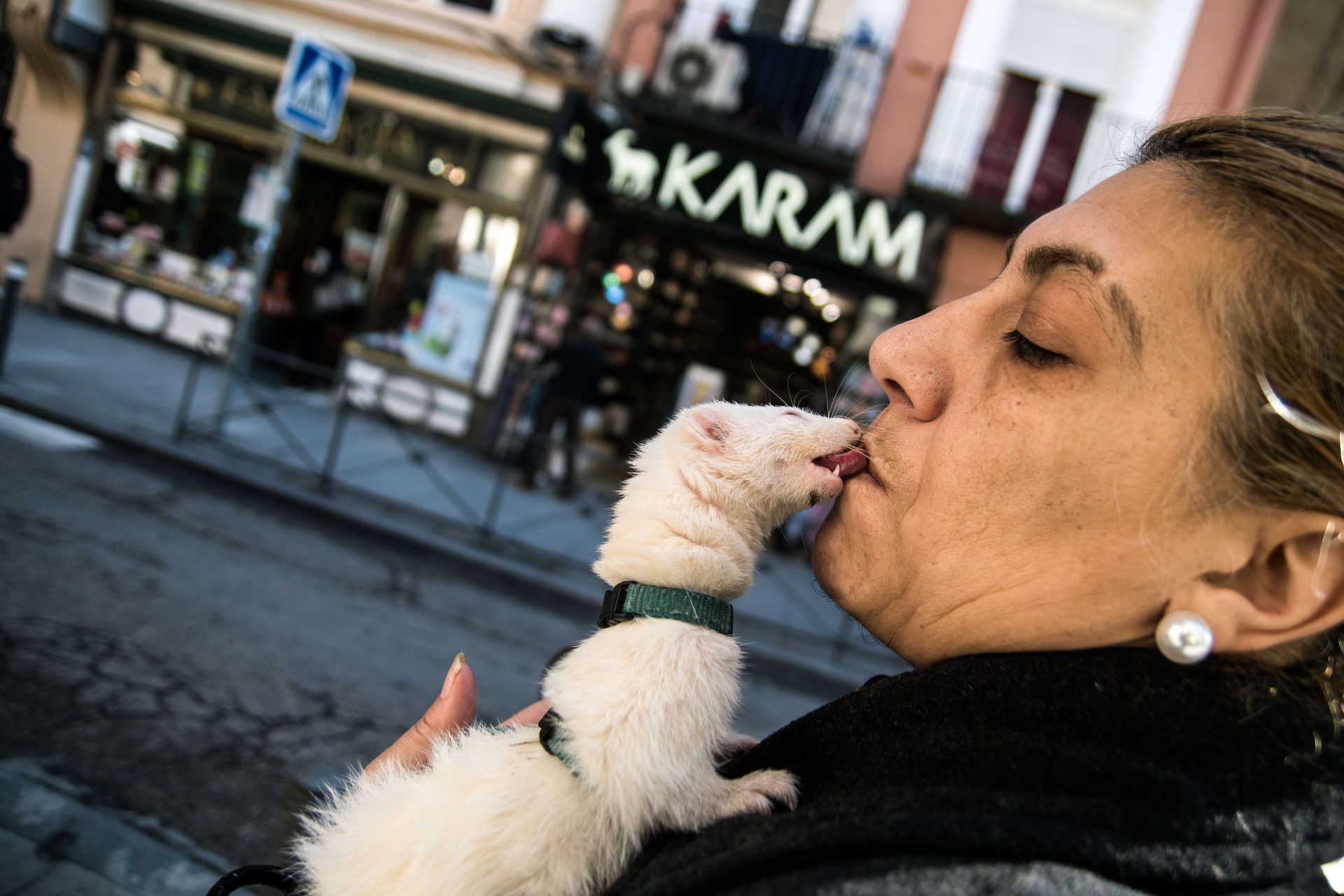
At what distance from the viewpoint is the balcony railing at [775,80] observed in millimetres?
11914

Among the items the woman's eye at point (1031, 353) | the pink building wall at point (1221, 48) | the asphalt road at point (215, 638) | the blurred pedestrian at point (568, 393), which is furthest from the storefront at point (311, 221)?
the woman's eye at point (1031, 353)

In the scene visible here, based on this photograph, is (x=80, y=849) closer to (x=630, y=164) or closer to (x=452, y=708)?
(x=452, y=708)

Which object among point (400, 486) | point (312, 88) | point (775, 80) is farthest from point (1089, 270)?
point (775, 80)

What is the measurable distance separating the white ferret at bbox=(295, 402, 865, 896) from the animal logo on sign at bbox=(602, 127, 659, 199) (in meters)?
10.9

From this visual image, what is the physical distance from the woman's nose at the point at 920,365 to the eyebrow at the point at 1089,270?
0.17m

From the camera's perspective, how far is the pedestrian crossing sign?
26.2ft

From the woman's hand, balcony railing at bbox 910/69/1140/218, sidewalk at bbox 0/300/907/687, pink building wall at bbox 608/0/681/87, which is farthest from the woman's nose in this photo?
pink building wall at bbox 608/0/681/87

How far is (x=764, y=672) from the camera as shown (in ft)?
25.2

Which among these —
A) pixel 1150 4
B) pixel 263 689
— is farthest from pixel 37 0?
pixel 1150 4

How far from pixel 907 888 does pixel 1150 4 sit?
14523 mm

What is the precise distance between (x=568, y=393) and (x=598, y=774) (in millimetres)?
10540

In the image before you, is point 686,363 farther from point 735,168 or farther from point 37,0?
point 37,0

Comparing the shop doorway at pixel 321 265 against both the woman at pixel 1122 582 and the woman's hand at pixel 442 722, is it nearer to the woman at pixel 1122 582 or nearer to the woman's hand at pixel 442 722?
the woman's hand at pixel 442 722

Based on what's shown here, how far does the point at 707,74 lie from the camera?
1234 centimetres
